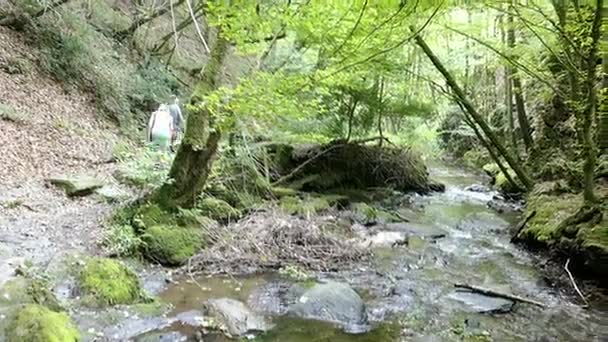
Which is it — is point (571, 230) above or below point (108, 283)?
above

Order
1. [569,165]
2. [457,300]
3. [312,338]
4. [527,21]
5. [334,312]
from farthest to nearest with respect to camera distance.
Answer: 1. [569,165]
2. [527,21]
3. [457,300]
4. [334,312]
5. [312,338]

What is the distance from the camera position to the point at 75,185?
28.9 feet

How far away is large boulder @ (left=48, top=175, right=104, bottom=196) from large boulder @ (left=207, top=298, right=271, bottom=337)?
388 cm

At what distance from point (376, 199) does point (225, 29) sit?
5.83 meters

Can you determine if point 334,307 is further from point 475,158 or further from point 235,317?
point 475,158

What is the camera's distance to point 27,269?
543 cm

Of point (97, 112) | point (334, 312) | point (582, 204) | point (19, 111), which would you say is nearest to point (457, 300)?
point (334, 312)

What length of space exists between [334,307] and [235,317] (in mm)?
1056

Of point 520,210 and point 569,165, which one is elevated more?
point 569,165

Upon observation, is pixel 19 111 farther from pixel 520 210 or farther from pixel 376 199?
pixel 520 210

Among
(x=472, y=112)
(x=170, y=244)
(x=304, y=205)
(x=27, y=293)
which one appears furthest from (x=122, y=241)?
(x=472, y=112)

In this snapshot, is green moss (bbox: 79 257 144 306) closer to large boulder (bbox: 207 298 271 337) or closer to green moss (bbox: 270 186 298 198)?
large boulder (bbox: 207 298 271 337)

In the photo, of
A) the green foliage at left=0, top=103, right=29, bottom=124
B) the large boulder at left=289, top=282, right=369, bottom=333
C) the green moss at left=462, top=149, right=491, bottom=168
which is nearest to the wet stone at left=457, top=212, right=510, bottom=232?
the large boulder at left=289, top=282, right=369, bottom=333

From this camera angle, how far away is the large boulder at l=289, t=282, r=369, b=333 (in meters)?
5.75
